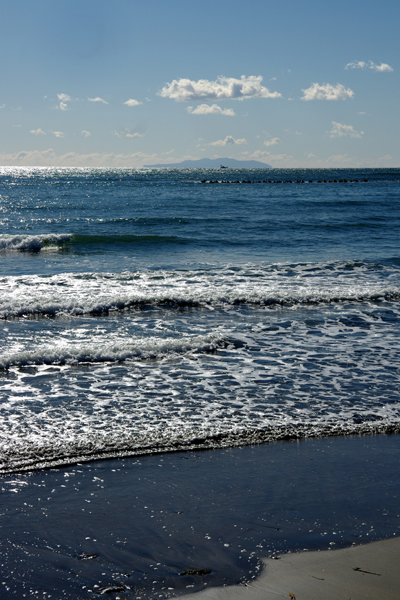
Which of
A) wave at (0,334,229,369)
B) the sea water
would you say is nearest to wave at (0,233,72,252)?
the sea water

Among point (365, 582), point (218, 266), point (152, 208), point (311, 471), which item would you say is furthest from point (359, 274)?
point (152, 208)

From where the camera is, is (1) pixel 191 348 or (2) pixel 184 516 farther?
(1) pixel 191 348

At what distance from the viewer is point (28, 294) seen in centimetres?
1384

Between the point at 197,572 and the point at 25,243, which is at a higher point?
the point at 25,243

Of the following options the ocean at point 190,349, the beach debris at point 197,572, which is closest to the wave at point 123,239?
the ocean at point 190,349

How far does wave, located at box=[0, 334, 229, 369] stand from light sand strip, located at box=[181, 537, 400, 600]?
5479 millimetres

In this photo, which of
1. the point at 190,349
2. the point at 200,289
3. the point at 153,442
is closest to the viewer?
the point at 153,442

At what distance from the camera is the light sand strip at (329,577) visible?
3.25 metres

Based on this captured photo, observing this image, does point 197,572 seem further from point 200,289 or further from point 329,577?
point 200,289

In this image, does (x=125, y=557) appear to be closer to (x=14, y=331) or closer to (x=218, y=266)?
(x=14, y=331)

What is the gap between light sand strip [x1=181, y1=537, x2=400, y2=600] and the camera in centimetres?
325

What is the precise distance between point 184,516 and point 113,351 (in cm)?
495

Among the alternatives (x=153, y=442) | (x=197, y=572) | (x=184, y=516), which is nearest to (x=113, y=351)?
(x=153, y=442)

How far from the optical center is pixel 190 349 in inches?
360
